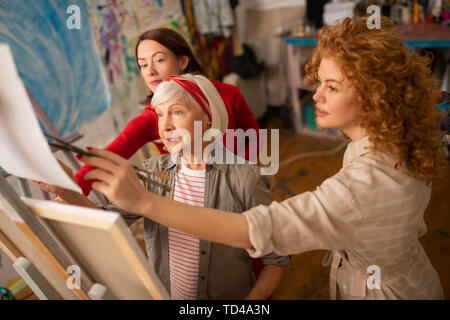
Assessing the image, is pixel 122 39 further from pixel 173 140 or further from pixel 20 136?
pixel 20 136

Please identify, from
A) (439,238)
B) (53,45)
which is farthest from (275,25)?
(439,238)

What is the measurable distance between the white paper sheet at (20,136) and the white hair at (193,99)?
0.44m

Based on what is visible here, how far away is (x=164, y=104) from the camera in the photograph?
0.90 m

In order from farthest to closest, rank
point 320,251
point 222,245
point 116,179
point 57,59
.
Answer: point 57,59 < point 320,251 < point 222,245 < point 116,179

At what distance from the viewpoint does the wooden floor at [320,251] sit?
171 centimetres

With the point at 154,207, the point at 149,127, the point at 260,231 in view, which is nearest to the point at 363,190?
the point at 260,231

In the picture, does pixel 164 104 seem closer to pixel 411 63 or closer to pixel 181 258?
pixel 181 258

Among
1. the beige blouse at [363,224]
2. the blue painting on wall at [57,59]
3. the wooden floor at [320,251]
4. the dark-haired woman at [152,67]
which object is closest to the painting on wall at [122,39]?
the blue painting on wall at [57,59]

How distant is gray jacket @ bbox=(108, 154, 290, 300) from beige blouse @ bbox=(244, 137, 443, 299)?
26cm

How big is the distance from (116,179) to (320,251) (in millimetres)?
1654

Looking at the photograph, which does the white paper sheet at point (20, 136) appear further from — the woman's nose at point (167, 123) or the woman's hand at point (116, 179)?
the woman's nose at point (167, 123)

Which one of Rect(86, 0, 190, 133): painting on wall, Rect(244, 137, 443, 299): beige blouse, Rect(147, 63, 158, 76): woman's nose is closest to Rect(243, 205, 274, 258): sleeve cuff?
Rect(244, 137, 443, 299): beige blouse

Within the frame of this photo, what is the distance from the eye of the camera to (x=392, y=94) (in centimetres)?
73

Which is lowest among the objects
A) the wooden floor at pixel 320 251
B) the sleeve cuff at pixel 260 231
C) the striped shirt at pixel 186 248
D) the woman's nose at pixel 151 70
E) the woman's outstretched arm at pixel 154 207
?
the wooden floor at pixel 320 251
